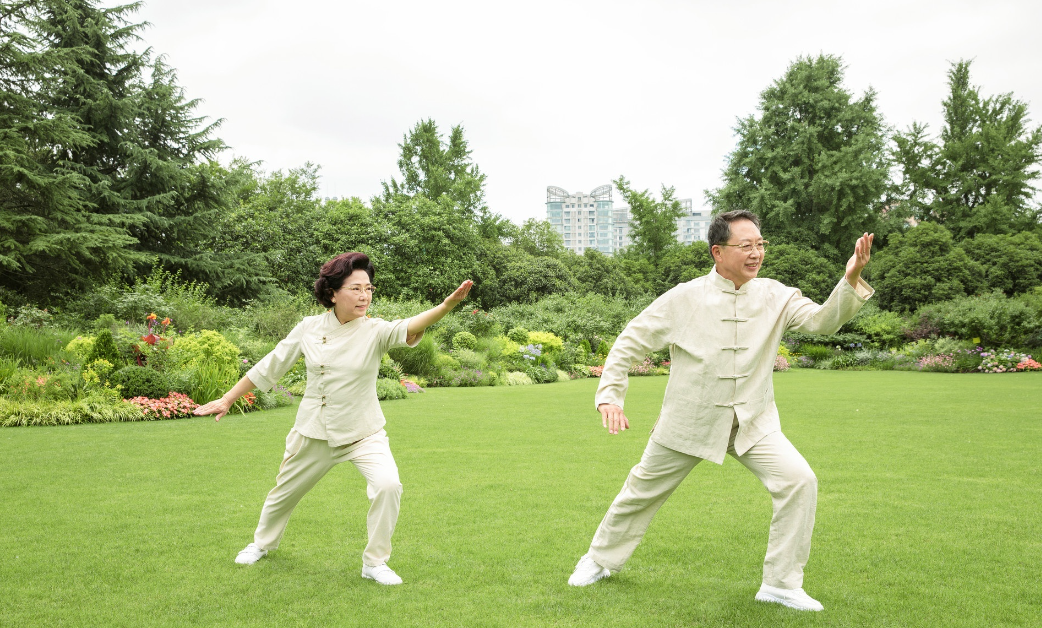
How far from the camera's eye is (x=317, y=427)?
12.6ft

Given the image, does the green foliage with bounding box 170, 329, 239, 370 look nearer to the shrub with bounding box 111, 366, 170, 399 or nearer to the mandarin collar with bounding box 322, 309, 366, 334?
the shrub with bounding box 111, 366, 170, 399

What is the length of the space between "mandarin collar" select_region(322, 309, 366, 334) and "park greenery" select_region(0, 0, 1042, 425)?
7.41 meters

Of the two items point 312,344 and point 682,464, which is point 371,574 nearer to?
point 312,344

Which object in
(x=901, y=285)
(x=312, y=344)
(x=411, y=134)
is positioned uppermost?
(x=411, y=134)

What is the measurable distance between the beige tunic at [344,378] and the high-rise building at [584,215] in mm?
137506

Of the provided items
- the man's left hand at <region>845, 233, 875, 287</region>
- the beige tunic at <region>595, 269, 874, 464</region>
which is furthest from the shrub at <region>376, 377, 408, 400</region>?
the man's left hand at <region>845, 233, 875, 287</region>

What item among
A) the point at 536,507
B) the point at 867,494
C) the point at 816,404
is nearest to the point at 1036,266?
the point at 816,404

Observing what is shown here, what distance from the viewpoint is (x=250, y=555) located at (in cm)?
407

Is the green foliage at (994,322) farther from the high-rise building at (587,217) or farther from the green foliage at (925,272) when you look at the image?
the high-rise building at (587,217)

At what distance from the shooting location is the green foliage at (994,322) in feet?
61.9

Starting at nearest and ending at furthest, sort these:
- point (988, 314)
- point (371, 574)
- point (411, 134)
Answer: point (371, 574)
point (988, 314)
point (411, 134)

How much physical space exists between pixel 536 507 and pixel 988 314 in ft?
60.2

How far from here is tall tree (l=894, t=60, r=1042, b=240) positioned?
30.1m

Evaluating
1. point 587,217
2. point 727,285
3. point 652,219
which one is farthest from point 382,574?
point 587,217
